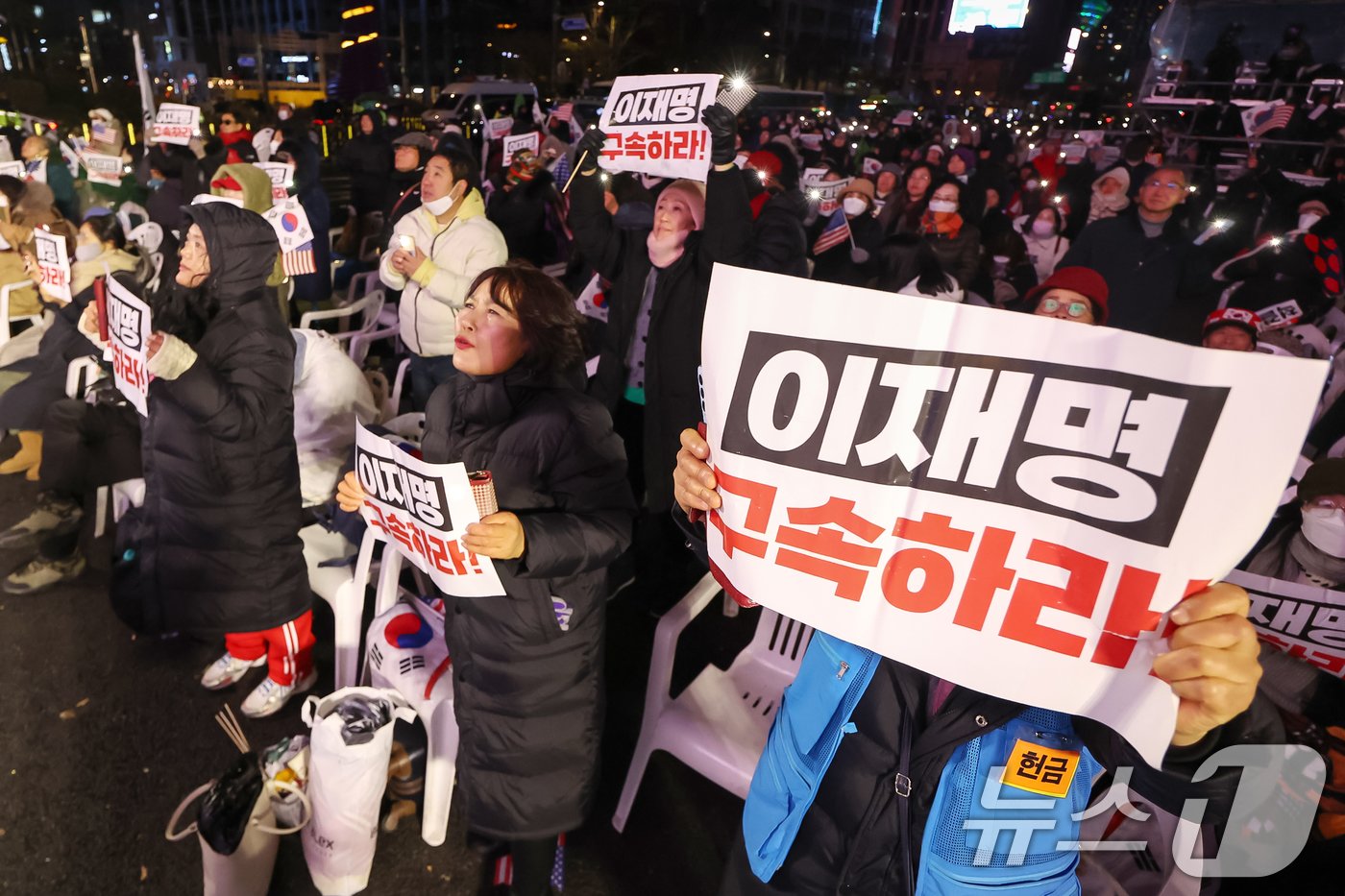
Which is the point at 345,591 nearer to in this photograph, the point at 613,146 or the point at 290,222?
the point at 290,222

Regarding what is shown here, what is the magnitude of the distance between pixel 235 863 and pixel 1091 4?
38.3m

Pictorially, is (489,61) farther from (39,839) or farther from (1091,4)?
(39,839)

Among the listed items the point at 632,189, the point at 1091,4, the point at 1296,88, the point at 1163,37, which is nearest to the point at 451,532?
the point at 632,189

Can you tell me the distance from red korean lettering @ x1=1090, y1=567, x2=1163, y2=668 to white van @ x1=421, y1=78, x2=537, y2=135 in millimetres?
16194

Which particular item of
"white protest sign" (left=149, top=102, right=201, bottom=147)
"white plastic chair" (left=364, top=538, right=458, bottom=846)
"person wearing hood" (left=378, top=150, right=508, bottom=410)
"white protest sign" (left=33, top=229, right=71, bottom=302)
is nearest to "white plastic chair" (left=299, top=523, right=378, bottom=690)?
"white plastic chair" (left=364, top=538, right=458, bottom=846)

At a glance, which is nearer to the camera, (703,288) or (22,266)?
(703,288)

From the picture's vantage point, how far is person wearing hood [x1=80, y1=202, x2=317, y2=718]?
8.18ft

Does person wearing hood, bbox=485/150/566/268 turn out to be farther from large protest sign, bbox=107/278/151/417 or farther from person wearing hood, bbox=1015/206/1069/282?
person wearing hood, bbox=1015/206/1069/282

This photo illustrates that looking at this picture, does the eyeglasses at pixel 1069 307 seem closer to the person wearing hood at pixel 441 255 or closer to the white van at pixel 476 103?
the person wearing hood at pixel 441 255

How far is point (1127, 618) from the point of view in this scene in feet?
3.21

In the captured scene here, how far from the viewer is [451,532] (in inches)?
69.5

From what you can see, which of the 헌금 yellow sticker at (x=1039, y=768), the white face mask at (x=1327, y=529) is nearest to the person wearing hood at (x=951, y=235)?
the white face mask at (x=1327, y=529)

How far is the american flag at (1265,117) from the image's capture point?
10.9m

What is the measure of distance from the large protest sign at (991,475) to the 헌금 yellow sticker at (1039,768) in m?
0.21
